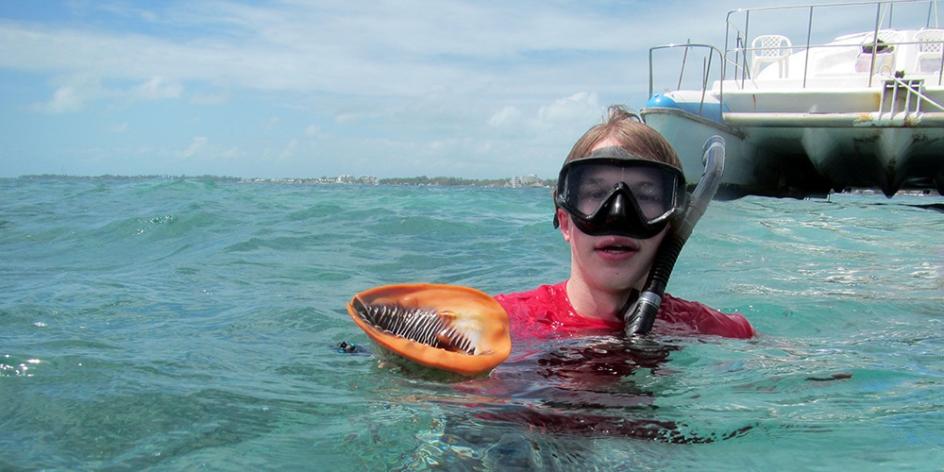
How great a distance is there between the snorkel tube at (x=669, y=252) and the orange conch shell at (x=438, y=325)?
1.35 ft

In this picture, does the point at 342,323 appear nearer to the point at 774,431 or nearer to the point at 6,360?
the point at 6,360

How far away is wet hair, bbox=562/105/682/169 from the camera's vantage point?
249cm

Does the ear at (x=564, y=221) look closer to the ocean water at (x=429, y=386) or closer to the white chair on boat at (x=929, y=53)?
the ocean water at (x=429, y=386)

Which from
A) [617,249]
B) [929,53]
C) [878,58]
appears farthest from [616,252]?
[929,53]

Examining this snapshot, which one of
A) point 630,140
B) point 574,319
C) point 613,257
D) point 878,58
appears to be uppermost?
point 878,58

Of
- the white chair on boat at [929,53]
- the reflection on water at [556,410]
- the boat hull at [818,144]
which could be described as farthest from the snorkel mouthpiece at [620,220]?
the white chair on boat at [929,53]

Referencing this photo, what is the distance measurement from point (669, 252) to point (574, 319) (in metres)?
0.40

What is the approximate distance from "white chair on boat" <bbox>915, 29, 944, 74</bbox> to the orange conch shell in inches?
405

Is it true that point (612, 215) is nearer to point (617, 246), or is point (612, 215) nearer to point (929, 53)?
point (617, 246)

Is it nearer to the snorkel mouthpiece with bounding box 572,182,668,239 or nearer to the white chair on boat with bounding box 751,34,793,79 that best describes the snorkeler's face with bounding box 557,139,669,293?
the snorkel mouthpiece with bounding box 572,182,668,239

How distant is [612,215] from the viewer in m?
2.44

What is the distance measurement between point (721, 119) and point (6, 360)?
9115mm

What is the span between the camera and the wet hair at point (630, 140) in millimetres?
2486

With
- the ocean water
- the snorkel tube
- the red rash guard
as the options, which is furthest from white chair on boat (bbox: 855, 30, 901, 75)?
the snorkel tube
